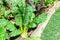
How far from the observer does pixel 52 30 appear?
5.23 m

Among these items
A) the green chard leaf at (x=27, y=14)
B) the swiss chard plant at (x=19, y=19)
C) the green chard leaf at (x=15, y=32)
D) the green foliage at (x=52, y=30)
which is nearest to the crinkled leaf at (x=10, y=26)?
the swiss chard plant at (x=19, y=19)

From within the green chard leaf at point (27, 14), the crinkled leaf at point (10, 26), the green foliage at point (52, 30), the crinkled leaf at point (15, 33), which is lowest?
the green foliage at point (52, 30)

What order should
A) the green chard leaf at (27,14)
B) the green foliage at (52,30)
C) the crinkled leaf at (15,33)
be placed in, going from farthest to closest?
the green foliage at (52,30)
the green chard leaf at (27,14)
the crinkled leaf at (15,33)

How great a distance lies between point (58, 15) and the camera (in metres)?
6.11

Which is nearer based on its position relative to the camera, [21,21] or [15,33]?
[15,33]

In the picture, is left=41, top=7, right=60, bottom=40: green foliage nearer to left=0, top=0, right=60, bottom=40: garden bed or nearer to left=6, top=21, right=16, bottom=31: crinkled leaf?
left=0, top=0, right=60, bottom=40: garden bed

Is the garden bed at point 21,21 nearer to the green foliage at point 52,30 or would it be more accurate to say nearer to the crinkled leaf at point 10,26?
the crinkled leaf at point 10,26

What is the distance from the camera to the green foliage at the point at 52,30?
492cm

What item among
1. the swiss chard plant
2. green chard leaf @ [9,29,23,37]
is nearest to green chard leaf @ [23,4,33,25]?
the swiss chard plant

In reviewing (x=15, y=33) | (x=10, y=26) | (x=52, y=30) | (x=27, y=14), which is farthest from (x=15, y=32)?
(x=52, y=30)

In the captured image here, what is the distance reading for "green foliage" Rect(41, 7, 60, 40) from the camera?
492 cm

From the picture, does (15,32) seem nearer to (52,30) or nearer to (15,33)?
(15,33)

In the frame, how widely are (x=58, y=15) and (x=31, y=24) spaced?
1757mm

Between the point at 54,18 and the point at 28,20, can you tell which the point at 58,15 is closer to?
the point at 54,18
